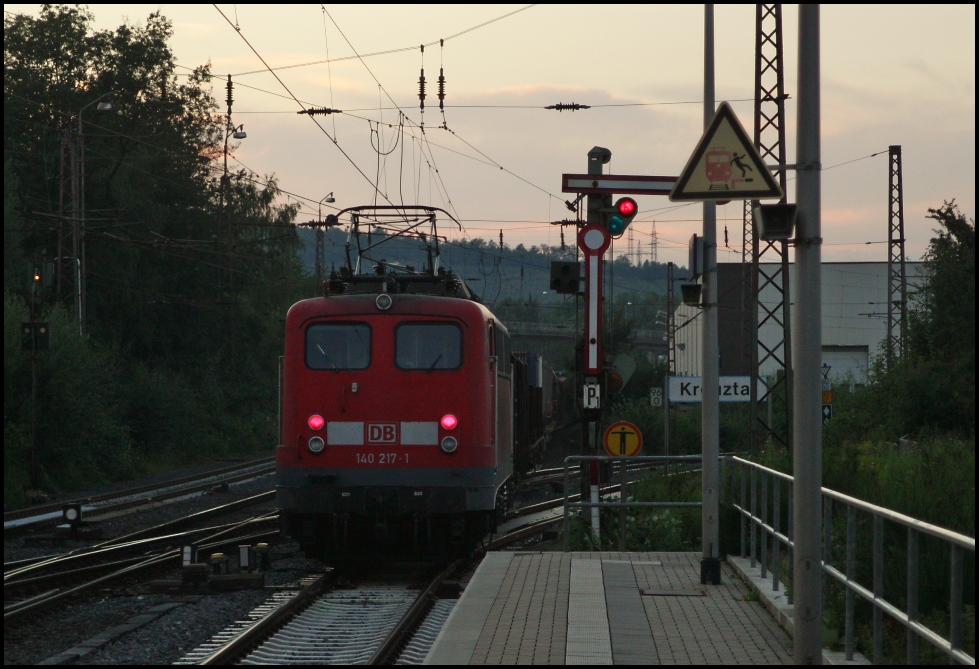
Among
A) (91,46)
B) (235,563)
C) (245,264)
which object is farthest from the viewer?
(245,264)

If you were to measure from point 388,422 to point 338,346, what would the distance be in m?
1.11

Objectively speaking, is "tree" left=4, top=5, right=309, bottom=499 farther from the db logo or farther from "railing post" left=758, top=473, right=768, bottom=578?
"railing post" left=758, top=473, right=768, bottom=578

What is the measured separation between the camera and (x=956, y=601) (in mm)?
5168

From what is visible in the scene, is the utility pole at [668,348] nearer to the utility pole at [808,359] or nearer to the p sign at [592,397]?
the p sign at [592,397]

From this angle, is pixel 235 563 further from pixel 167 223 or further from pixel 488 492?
pixel 167 223

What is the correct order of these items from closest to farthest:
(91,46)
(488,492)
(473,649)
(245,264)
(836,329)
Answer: (473,649) < (488,492) < (91,46) < (245,264) < (836,329)

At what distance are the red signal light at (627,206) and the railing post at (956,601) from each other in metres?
9.40

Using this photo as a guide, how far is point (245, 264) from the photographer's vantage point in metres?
51.1

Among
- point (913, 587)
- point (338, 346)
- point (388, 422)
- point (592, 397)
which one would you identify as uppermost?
point (338, 346)

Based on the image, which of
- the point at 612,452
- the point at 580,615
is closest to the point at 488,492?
the point at 612,452

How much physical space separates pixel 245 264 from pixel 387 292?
127ft

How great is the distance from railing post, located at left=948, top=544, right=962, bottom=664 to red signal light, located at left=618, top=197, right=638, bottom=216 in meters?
9.40

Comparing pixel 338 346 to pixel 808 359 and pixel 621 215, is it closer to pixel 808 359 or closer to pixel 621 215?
pixel 621 215

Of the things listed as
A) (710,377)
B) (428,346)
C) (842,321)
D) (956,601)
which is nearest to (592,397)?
(428,346)
